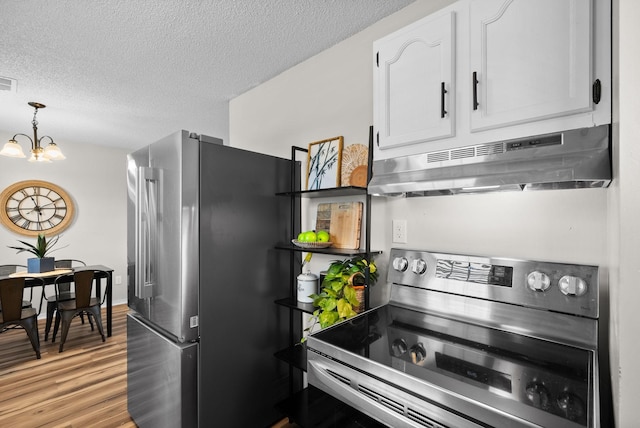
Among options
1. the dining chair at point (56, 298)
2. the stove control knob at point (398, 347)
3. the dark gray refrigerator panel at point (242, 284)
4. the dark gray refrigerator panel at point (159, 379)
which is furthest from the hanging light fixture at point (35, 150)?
the stove control knob at point (398, 347)

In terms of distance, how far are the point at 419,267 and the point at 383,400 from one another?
0.67m

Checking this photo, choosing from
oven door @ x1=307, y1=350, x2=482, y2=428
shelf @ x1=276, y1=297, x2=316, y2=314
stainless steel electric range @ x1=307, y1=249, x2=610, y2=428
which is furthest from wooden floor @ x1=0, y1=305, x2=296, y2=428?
stainless steel electric range @ x1=307, y1=249, x2=610, y2=428

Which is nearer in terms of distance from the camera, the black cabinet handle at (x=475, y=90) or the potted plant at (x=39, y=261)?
the black cabinet handle at (x=475, y=90)

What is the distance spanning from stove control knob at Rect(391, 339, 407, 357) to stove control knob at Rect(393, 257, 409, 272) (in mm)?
419

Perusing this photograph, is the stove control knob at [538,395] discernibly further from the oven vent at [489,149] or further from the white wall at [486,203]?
the oven vent at [489,149]

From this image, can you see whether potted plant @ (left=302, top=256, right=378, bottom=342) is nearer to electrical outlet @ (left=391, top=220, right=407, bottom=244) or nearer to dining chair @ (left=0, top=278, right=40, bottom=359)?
electrical outlet @ (left=391, top=220, right=407, bottom=244)

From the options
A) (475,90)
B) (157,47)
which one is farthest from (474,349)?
(157,47)

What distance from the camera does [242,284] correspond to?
1.87 meters

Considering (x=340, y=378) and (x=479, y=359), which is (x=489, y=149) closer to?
(x=479, y=359)

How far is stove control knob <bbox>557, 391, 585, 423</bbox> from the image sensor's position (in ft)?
2.42

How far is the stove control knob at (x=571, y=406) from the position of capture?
74 cm

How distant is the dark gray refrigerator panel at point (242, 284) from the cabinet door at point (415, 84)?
88cm

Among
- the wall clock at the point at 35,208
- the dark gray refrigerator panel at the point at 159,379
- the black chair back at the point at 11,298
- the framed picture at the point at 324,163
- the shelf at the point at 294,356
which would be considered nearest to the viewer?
the dark gray refrigerator panel at the point at 159,379

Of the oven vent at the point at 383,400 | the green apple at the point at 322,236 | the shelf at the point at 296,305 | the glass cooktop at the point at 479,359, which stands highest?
the green apple at the point at 322,236
